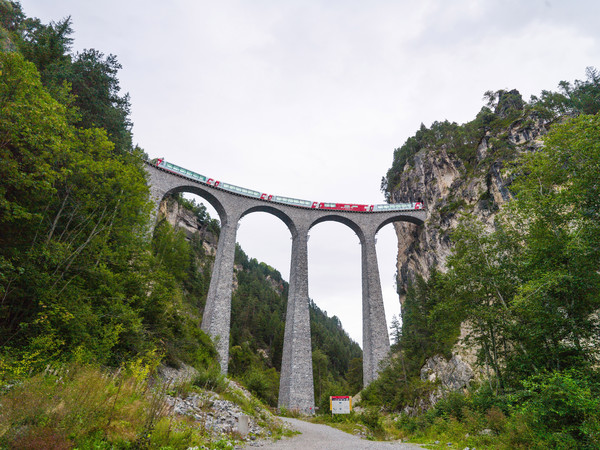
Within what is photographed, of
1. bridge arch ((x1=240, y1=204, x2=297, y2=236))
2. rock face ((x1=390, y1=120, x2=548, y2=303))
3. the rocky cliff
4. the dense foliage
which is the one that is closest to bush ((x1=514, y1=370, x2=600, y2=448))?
the dense foliage

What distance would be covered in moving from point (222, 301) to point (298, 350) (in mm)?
7230

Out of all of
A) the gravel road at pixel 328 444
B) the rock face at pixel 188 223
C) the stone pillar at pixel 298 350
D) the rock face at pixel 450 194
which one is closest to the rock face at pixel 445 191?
the rock face at pixel 450 194

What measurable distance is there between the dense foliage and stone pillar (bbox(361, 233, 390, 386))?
11420 mm

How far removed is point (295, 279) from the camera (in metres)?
28.5

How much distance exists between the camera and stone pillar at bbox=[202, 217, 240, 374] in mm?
22938

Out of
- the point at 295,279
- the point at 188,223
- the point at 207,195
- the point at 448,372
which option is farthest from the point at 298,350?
the point at 188,223

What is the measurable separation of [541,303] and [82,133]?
54.0 feet

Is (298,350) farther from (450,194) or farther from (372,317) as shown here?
(450,194)

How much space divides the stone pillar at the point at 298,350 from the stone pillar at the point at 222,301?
502 centimetres

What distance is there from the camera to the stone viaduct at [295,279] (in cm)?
2375

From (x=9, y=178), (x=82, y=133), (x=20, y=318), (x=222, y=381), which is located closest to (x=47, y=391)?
(x=20, y=318)

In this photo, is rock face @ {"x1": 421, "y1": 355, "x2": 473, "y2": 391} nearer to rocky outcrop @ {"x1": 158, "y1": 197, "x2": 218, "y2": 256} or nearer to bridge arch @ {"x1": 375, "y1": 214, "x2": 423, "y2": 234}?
bridge arch @ {"x1": 375, "y1": 214, "x2": 423, "y2": 234}

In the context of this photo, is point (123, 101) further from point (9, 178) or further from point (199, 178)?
point (9, 178)

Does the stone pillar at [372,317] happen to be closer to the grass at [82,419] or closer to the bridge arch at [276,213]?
the bridge arch at [276,213]
